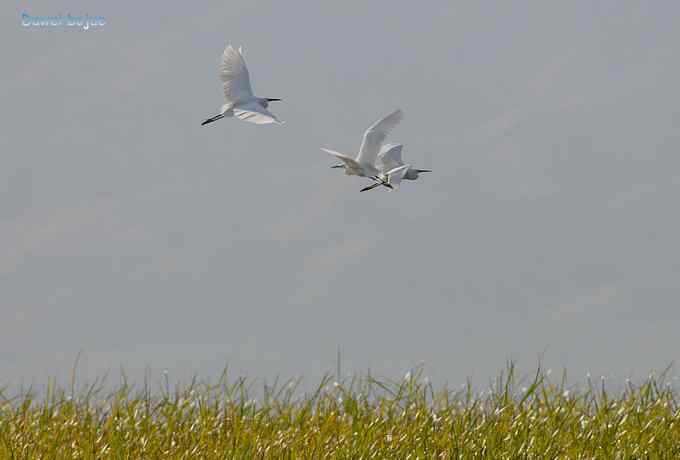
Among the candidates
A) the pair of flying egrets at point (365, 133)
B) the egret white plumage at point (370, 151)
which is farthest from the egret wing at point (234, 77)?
the egret white plumage at point (370, 151)

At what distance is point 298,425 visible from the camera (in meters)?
8.32

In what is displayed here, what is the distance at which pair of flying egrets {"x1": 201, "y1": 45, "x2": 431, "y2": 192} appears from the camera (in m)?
5.41

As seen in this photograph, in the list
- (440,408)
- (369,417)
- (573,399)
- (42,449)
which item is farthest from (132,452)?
(573,399)

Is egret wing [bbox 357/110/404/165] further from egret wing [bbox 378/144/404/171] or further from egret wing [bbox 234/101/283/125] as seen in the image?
egret wing [bbox 234/101/283/125]

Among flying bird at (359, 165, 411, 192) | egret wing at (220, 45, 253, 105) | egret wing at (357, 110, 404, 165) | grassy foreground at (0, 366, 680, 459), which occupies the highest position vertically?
egret wing at (220, 45, 253, 105)

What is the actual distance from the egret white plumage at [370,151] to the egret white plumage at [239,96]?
45 centimetres

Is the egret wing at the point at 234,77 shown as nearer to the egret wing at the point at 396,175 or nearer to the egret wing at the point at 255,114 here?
the egret wing at the point at 255,114

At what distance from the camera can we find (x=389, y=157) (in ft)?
18.9

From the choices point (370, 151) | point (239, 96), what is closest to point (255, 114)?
point (239, 96)

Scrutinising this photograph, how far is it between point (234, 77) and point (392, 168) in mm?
1111

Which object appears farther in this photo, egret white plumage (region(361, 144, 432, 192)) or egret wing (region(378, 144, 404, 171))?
egret wing (region(378, 144, 404, 171))

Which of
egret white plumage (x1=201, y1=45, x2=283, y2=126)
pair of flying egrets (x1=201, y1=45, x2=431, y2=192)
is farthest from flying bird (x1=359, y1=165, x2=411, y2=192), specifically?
egret white plumage (x1=201, y1=45, x2=283, y2=126)

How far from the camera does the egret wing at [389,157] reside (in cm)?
573

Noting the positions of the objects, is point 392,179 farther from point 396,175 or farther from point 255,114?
point 255,114
